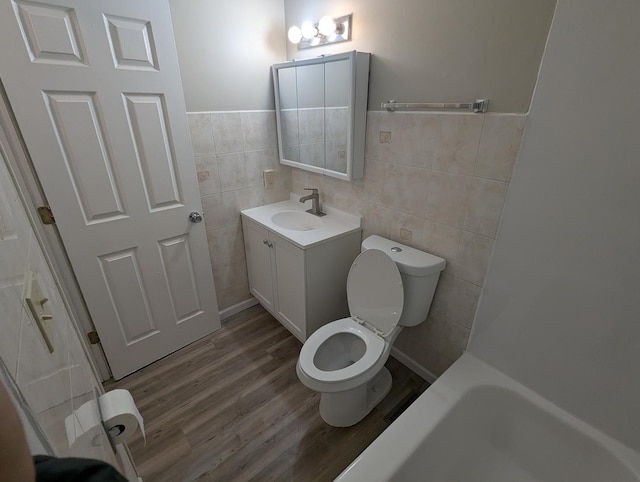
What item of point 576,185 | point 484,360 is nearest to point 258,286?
point 484,360

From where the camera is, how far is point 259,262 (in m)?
2.18

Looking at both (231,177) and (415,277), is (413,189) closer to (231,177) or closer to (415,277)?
(415,277)

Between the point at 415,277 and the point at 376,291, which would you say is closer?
the point at 415,277

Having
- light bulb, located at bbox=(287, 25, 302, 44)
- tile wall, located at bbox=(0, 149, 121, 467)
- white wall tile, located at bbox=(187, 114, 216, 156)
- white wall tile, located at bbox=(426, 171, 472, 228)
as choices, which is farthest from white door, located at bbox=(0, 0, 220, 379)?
white wall tile, located at bbox=(426, 171, 472, 228)

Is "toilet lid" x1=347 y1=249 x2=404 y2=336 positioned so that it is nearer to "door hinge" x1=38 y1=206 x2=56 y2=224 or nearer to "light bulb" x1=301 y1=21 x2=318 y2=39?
"light bulb" x1=301 y1=21 x2=318 y2=39

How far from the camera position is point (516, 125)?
114 centimetres

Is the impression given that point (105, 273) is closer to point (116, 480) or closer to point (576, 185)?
Result: point (116, 480)

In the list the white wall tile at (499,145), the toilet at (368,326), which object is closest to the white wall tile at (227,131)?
the toilet at (368,326)

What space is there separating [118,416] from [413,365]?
1.56 m

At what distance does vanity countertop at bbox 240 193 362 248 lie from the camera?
1.78m

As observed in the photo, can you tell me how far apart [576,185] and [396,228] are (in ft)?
2.66

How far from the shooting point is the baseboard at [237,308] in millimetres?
2350

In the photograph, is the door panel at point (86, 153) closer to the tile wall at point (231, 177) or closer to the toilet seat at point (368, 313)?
the tile wall at point (231, 177)

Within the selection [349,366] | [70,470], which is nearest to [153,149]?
[349,366]
